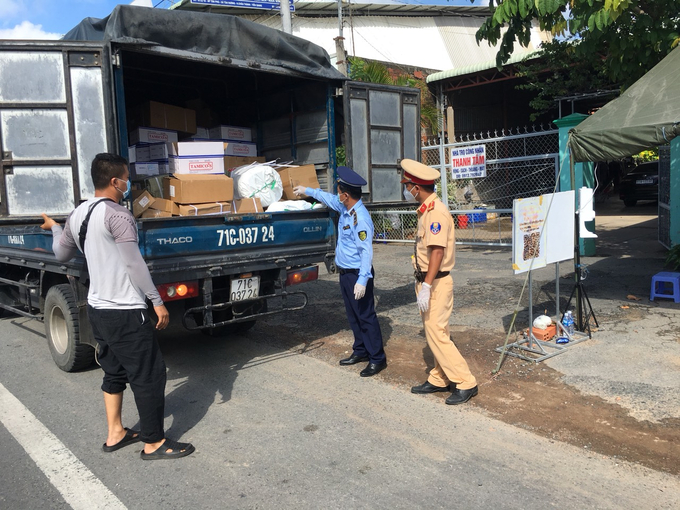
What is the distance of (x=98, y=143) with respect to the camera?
16.0ft

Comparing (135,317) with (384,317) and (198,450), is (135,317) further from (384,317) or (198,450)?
(384,317)

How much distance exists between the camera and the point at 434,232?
→ 4.28m

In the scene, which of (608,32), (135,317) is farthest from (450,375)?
(608,32)

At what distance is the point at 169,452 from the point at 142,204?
9.20 feet

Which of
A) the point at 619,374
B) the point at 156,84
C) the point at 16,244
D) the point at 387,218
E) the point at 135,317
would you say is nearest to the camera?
the point at 135,317

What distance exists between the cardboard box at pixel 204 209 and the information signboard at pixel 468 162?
667 centimetres

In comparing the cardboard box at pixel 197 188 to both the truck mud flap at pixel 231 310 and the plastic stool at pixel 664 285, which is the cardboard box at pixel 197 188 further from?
the plastic stool at pixel 664 285

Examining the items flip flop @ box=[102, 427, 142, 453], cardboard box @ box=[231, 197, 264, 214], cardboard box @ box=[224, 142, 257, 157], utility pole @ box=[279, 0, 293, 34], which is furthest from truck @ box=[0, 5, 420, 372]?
utility pole @ box=[279, 0, 293, 34]

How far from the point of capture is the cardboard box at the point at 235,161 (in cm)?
687

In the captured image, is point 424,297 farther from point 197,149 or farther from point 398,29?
Result: point 398,29

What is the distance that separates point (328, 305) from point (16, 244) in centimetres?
370

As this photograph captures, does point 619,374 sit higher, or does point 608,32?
point 608,32

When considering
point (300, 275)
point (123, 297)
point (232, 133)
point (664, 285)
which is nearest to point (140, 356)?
point (123, 297)

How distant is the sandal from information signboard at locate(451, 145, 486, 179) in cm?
870
